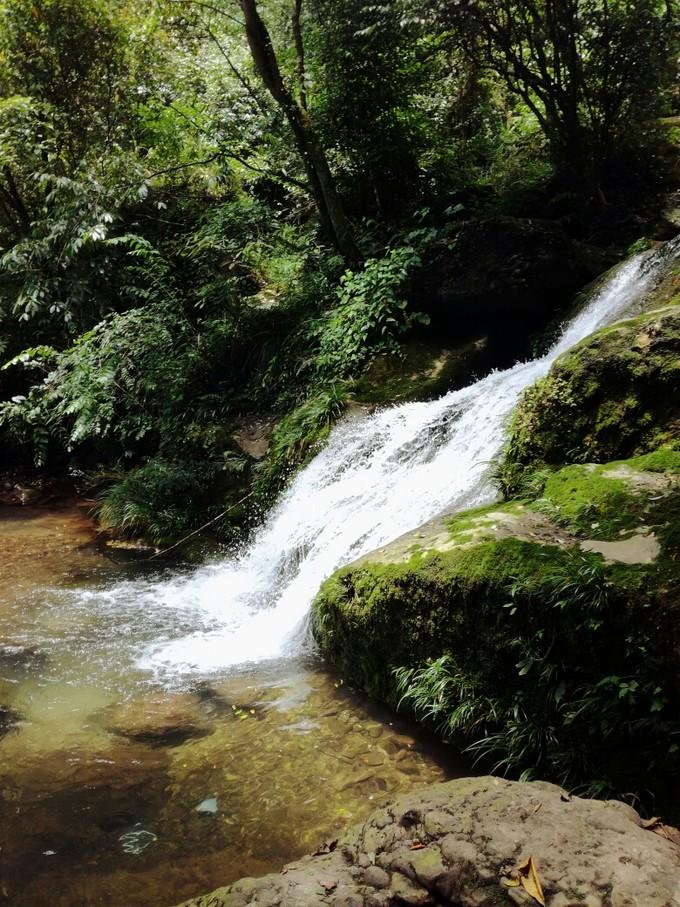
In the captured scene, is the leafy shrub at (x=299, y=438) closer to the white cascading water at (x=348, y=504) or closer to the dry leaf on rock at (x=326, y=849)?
the white cascading water at (x=348, y=504)

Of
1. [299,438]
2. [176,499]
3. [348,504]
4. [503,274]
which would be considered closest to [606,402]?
[348,504]

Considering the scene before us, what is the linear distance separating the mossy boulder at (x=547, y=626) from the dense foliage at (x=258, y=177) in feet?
13.1

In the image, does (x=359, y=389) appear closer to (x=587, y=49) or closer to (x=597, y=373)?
(x=597, y=373)

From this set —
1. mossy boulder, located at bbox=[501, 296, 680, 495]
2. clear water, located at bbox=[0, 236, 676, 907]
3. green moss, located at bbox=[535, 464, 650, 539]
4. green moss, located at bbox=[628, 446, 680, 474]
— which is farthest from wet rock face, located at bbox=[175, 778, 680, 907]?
mossy boulder, located at bbox=[501, 296, 680, 495]

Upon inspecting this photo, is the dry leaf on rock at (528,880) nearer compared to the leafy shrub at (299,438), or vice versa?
the dry leaf on rock at (528,880)

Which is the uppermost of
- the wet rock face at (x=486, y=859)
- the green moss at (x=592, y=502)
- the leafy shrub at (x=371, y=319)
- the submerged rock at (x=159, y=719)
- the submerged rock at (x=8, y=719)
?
the leafy shrub at (x=371, y=319)

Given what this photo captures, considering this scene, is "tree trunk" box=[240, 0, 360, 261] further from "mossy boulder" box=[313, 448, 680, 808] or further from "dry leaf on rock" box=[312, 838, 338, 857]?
"dry leaf on rock" box=[312, 838, 338, 857]

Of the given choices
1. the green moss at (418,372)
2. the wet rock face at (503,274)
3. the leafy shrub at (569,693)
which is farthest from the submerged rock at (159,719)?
the wet rock face at (503,274)

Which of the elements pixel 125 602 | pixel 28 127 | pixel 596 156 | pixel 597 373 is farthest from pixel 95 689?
pixel 596 156

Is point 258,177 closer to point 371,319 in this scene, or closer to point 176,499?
point 371,319

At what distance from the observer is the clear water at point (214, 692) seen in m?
3.02

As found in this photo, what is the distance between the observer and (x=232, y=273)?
32.4 feet

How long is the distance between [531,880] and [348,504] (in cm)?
457

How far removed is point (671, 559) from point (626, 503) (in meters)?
0.66
